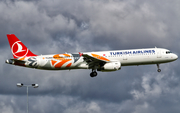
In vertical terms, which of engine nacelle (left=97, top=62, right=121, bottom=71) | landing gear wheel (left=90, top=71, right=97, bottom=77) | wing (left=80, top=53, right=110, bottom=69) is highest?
wing (left=80, top=53, right=110, bottom=69)

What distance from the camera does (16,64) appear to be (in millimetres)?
64562

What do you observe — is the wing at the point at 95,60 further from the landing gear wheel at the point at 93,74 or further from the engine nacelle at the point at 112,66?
the landing gear wheel at the point at 93,74

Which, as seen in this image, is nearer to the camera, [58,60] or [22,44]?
[58,60]

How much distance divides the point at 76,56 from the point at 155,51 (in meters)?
19.9

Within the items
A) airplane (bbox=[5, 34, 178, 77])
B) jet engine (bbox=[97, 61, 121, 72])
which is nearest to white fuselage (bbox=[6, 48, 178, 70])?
airplane (bbox=[5, 34, 178, 77])

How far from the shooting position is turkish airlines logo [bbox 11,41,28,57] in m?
67.9

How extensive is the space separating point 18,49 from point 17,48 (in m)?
0.41

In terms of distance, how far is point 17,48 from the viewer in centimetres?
6850

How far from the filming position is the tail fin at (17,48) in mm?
67775

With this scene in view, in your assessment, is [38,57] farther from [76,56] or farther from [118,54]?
[118,54]

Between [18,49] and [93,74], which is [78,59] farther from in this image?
[18,49]

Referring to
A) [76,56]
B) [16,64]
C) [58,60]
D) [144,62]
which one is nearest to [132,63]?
Answer: [144,62]

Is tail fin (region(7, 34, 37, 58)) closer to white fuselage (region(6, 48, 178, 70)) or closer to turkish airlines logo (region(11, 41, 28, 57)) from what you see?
turkish airlines logo (region(11, 41, 28, 57))

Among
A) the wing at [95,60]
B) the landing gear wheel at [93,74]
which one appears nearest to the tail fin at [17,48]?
the wing at [95,60]
